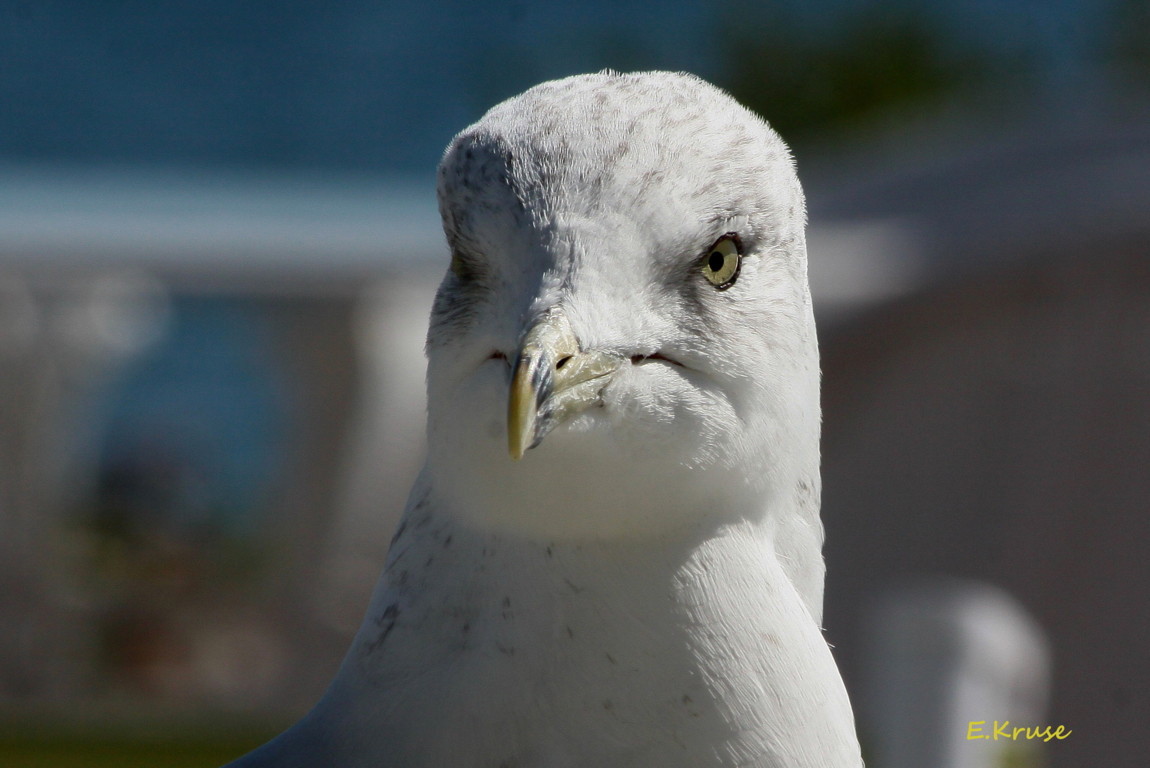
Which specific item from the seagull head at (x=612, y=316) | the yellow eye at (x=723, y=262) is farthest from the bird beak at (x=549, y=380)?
the yellow eye at (x=723, y=262)

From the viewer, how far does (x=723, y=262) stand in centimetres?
172

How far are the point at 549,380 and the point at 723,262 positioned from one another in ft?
1.23

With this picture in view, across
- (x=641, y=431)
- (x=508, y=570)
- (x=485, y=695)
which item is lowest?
(x=485, y=695)

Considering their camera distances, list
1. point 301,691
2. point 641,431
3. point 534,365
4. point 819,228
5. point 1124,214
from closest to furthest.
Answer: point 534,365 < point 641,431 < point 1124,214 < point 819,228 < point 301,691

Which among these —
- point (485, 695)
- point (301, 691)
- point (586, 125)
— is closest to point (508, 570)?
point (485, 695)

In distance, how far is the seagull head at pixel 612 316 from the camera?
1.57 m

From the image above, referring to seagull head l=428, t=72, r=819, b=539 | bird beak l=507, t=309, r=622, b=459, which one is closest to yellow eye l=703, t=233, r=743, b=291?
seagull head l=428, t=72, r=819, b=539

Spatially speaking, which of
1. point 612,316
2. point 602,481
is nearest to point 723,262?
point 612,316

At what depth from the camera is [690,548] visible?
5.54 feet

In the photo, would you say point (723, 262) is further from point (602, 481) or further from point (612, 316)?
point (602, 481)

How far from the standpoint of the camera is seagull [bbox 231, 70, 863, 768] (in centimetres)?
159

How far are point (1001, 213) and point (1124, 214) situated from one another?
1.84 feet

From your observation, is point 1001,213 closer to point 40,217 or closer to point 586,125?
point 586,125

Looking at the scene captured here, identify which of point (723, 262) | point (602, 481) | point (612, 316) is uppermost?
point (723, 262)
